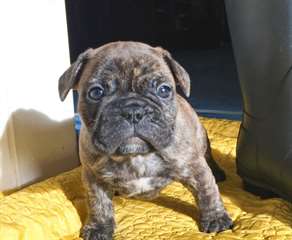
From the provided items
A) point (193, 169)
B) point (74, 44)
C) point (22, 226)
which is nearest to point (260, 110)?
point (193, 169)

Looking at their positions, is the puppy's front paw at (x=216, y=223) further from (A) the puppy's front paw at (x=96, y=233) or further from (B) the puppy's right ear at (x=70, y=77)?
(B) the puppy's right ear at (x=70, y=77)

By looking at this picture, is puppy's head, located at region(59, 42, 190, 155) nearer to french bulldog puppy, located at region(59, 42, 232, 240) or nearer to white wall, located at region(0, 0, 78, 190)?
french bulldog puppy, located at region(59, 42, 232, 240)

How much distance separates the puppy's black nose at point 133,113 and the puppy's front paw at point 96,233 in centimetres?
33

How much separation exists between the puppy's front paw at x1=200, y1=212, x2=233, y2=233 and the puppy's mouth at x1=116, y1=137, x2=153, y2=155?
0.28 m

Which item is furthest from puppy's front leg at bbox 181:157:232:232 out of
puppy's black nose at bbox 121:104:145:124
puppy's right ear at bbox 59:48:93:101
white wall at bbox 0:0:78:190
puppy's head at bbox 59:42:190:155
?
white wall at bbox 0:0:78:190

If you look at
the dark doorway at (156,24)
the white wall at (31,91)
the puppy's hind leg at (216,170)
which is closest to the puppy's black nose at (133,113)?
the puppy's hind leg at (216,170)

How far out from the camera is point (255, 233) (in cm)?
137

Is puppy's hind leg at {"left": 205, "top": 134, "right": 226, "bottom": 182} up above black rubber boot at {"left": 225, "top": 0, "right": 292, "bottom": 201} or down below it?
below

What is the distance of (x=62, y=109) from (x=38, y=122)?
0.34 ft

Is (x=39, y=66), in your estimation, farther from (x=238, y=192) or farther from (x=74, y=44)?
(x=74, y=44)

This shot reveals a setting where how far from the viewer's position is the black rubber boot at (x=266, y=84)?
A: 142cm

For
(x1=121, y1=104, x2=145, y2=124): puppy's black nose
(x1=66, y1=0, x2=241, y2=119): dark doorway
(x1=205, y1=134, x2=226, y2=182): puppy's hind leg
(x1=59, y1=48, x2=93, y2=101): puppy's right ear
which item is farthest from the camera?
(x1=66, y1=0, x2=241, y2=119): dark doorway

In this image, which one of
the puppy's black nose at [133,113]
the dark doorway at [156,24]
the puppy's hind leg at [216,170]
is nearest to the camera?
the puppy's black nose at [133,113]

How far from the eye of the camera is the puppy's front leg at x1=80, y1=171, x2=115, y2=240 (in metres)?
1.43
